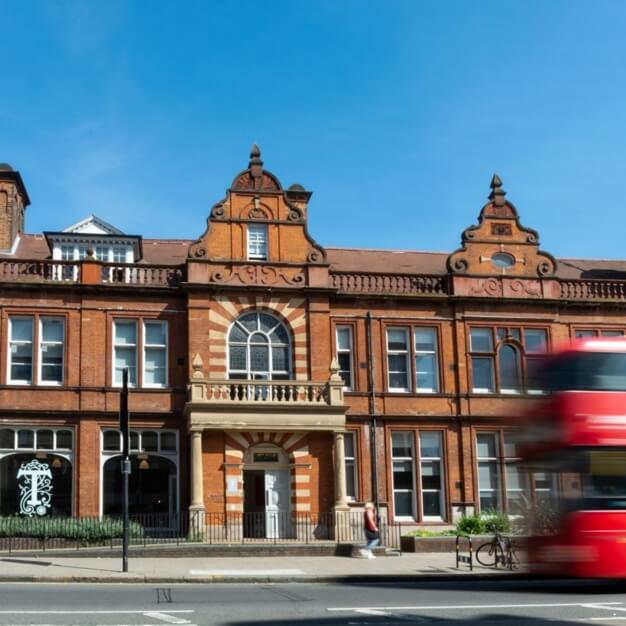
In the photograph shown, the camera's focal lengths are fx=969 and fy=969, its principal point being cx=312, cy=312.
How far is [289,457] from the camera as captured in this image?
31828 millimetres

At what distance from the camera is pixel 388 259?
39031 mm

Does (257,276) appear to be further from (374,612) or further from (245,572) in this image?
(374,612)

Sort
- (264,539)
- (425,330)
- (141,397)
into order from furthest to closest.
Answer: (425,330), (141,397), (264,539)

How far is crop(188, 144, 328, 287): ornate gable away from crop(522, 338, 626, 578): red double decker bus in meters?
17.6

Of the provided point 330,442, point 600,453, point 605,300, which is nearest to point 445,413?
point 330,442

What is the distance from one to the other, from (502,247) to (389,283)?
4.63 meters

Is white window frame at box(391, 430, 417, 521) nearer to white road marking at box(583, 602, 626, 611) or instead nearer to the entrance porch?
the entrance porch

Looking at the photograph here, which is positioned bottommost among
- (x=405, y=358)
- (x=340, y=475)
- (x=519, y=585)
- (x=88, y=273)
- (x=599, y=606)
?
(x=519, y=585)

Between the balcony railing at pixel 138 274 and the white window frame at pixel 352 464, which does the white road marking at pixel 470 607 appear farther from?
the balcony railing at pixel 138 274

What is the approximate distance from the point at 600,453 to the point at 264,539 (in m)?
16.4

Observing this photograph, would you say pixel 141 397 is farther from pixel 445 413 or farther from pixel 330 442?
pixel 445 413

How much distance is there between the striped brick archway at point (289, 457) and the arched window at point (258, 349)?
2.32 metres

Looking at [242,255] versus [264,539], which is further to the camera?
[242,255]

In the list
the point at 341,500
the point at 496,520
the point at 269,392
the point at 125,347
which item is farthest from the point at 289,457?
the point at 496,520
